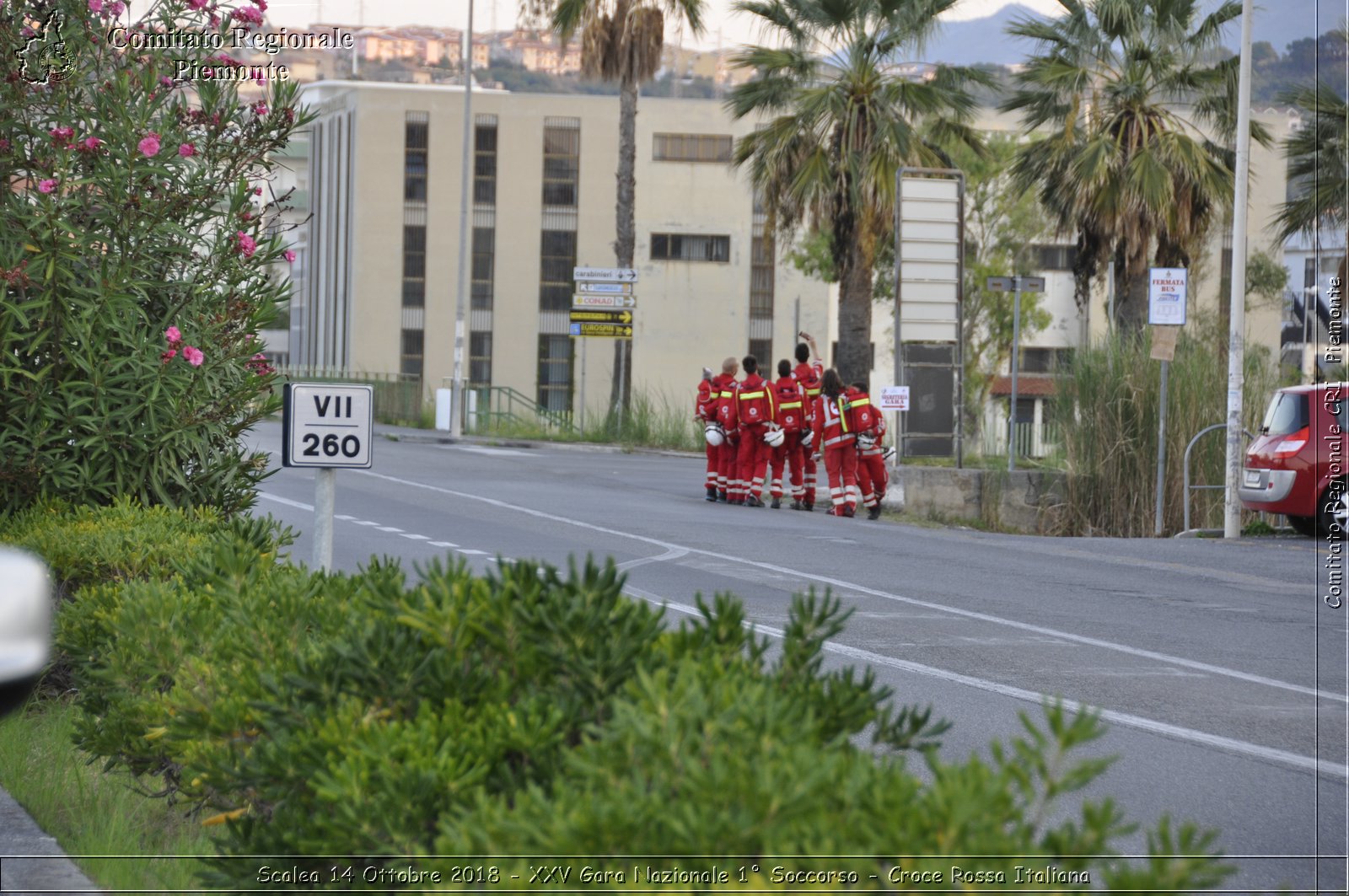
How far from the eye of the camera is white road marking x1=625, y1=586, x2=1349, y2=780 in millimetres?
7406

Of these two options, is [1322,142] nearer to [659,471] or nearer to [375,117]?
[659,471]

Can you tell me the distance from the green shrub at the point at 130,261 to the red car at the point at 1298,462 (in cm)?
1234

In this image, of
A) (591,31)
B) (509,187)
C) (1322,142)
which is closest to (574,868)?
(1322,142)

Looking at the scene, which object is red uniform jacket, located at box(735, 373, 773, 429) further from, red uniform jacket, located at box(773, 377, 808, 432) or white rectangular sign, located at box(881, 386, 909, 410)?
white rectangular sign, located at box(881, 386, 909, 410)

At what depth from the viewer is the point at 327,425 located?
7.24 m

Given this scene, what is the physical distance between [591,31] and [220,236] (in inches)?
1293

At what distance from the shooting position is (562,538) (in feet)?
55.3

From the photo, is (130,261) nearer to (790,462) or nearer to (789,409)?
(789,409)

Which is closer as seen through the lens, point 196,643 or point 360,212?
point 196,643

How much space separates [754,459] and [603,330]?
1784 cm

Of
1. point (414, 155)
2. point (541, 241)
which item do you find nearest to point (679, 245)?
point (541, 241)

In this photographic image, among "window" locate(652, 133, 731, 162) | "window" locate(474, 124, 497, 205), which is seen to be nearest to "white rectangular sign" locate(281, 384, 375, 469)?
"window" locate(652, 133, 731, 162)

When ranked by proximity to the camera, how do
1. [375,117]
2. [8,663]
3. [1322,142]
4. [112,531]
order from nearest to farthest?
[8,663], [112,531], [1322,142], [375,117]

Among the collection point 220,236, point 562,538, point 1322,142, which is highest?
point 1322,142
